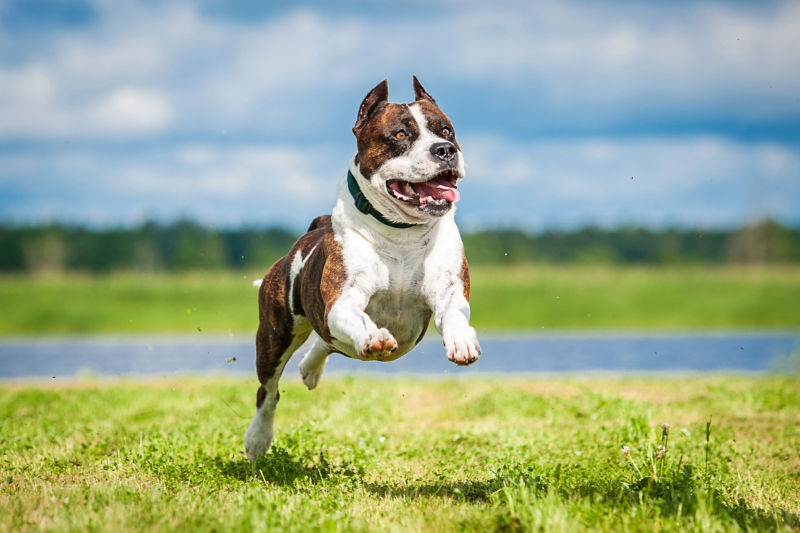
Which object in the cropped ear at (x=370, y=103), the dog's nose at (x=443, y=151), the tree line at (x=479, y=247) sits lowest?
the tree line at (x=479, y=247)

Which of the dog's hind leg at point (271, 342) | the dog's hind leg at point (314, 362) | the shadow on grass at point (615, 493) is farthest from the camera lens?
the dog's hind leg at point (314, 362)

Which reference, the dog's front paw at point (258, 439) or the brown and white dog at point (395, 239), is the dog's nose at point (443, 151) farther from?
the dog's front paw at point (258, 439)

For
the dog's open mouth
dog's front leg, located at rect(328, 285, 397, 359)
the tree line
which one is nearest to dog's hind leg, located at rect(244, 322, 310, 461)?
dog's front leg, located at rect(328, 285, 397, 359)

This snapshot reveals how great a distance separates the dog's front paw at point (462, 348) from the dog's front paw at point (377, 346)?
12.0 inches

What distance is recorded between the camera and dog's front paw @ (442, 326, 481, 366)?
432cm

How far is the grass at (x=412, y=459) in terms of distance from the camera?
4320mm

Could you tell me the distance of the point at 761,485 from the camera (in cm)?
584

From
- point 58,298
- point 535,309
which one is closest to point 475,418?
point 535,309

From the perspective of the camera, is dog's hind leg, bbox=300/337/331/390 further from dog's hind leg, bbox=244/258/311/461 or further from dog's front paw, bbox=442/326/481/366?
dog's front paw, bbox=442/326/481/366

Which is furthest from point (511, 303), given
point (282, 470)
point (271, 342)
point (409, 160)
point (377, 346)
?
point (377, 346)

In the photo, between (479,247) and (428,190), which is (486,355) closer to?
(428,190)

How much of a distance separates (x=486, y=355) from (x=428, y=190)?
17224mm

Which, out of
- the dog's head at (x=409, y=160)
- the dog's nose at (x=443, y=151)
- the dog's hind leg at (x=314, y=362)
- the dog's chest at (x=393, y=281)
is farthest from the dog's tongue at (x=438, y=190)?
the dog's hind leg at (x=314, y=362)

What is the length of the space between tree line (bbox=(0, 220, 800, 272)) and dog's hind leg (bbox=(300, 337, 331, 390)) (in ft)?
136
